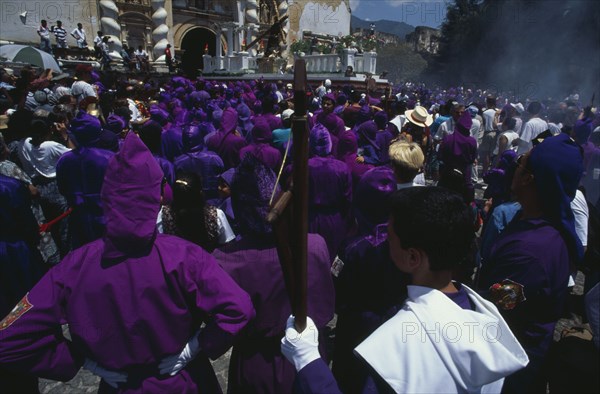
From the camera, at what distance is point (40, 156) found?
4844 millimetres

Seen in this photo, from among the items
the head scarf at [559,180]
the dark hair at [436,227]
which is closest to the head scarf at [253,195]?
the dark hair at [436,227]

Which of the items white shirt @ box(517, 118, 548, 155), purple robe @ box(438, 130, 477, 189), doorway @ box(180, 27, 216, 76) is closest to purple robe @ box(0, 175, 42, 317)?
purple robe @ box(438, 130, 477, 189)

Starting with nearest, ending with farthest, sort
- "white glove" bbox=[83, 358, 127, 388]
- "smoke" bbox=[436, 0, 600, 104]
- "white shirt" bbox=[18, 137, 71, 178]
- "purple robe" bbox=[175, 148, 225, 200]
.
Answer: "white glove" bbox=[83, 358, 127, 388], "white shirt" bbox=[18, 137, 71, 178], "purple robe" bbox=[175, 148, 225, 200], "smoke" bbox=[436, 0, 600, 104]

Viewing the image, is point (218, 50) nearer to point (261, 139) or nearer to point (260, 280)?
point (261, 139)

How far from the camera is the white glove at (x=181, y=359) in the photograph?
6.57 feet

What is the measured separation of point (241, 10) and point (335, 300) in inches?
1299

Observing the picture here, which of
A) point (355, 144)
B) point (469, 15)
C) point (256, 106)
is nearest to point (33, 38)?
point (256, 106)

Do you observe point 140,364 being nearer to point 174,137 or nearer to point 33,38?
point 174,137

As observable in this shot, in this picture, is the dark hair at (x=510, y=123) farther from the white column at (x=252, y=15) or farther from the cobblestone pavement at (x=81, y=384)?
the white column at (x=252, y=15)

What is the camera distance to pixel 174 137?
20.4 ft

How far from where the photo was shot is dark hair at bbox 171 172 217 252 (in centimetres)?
318

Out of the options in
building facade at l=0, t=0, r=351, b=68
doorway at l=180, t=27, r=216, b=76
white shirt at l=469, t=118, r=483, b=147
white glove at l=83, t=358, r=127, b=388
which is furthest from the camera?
doorway at l=180, t=27, r=216, b=76

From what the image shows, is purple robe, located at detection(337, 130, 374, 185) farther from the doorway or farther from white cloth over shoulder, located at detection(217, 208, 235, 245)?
the doorway

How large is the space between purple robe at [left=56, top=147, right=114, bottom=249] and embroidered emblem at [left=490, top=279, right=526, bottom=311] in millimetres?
3830
